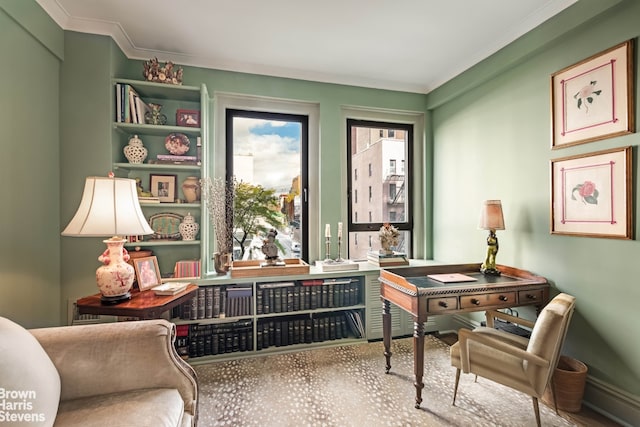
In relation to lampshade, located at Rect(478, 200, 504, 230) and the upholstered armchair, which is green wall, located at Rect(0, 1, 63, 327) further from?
lampshade, located at Rect(478, 200, 504, 230)

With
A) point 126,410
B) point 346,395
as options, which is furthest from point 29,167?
point 346,395

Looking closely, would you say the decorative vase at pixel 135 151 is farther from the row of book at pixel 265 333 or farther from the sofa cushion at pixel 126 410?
the sofa cushion at pixel 126 410

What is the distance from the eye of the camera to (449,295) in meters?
1.99

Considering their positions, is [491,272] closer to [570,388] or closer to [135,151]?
[570,388]

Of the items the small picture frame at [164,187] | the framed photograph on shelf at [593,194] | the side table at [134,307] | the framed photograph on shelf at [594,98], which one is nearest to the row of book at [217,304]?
the side table at [134,307]

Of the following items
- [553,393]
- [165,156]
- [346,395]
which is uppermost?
[165,156]

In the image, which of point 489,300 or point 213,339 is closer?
point 489,300

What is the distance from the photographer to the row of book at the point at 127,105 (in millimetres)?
2377

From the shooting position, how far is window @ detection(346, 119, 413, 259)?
3.40 m

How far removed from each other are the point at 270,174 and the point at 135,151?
4.01 ft

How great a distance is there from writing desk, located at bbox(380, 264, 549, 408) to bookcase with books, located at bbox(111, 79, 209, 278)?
1638mm

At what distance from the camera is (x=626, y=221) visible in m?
1.75

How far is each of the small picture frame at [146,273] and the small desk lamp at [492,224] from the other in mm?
2545

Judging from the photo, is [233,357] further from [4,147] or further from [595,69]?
[595,69]
